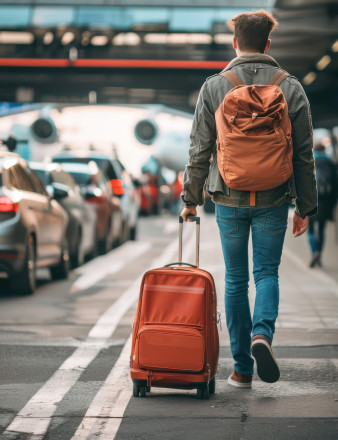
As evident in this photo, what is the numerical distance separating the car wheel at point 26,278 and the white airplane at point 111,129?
29.0 metres

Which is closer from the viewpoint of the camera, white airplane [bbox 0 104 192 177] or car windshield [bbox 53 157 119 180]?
car windshield [bbox 53 157 119 180]

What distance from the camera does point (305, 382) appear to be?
19.8 ft

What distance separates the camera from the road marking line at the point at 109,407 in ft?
15.5

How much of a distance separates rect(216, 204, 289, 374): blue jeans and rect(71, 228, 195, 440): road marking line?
2.20ft

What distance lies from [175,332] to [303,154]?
3.81 feet

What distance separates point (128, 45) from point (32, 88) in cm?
435

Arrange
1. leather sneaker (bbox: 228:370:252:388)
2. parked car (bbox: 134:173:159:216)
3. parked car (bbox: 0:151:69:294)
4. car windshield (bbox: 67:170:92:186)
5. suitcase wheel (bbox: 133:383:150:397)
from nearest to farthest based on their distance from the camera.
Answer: suitcase wheel (bbox: 133:383:150:397), leather sneaker (bbox: 228:370:252:388), parked car (bbox: 0:151:69:294), car windshield (bbox: 67:170:92:186), parked car (bbox: 134:173:159:216)

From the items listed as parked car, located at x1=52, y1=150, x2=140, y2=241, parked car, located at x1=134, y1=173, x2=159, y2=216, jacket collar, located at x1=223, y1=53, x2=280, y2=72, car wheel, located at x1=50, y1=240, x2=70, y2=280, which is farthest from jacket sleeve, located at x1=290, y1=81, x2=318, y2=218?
parked car, located at x1=134, y1=173, x2=159, y2=216

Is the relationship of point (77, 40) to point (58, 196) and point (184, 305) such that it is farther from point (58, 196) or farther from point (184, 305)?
point (184, 305)

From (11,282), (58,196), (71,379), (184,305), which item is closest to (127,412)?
(184,305)

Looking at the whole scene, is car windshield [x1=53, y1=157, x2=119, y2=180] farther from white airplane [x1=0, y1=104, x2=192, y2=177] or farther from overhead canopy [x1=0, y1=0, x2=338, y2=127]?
white airplane [x1=0, y1=104, x2=192, y2=177]

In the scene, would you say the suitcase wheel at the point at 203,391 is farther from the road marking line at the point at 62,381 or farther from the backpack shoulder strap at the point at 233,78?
the backpack shoulder strap at the point at 233,78

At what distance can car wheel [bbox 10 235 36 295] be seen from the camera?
1102 centimetres

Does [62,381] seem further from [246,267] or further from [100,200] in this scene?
[100,200]
